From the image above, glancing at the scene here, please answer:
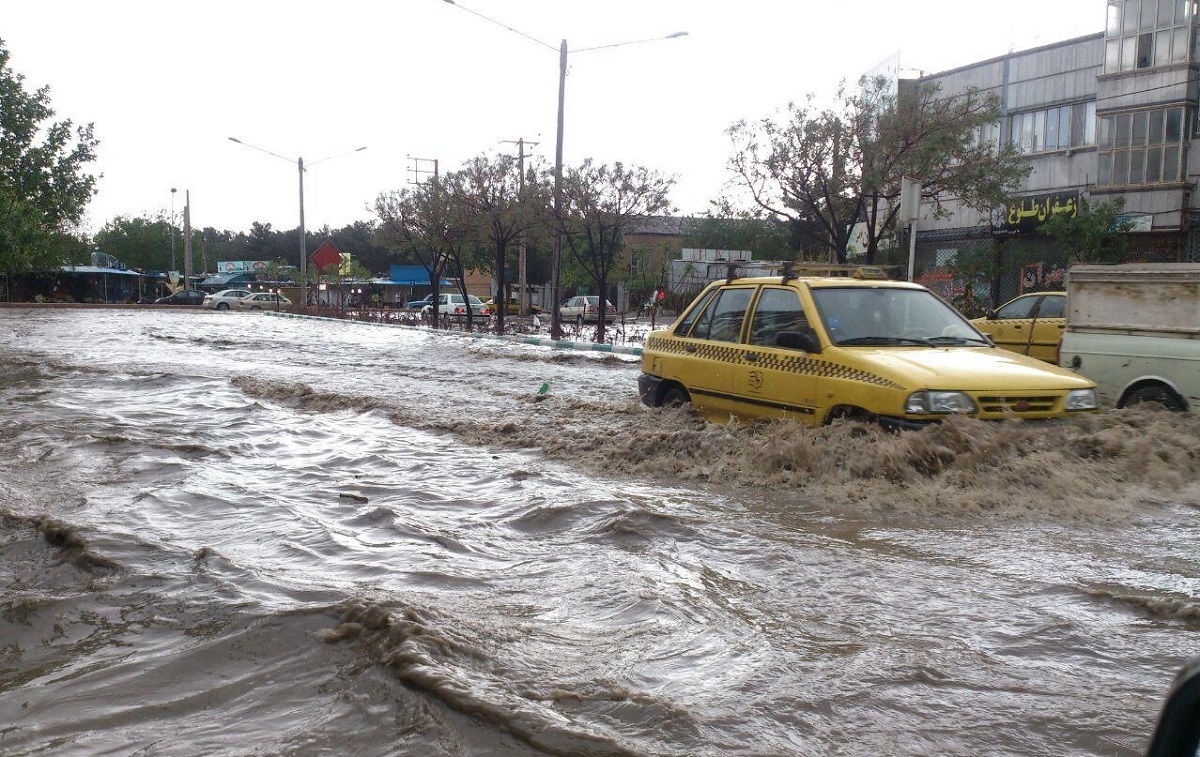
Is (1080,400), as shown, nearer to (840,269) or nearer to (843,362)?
(843,362)

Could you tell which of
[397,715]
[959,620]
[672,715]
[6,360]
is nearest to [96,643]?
[397,715]

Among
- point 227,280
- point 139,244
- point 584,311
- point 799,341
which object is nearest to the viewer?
point 799,341

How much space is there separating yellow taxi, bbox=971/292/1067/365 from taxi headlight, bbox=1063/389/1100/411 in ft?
21.7

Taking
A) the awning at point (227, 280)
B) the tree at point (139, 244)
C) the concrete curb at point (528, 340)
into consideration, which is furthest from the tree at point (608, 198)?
the tree at point (139, 244)

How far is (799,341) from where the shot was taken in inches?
264

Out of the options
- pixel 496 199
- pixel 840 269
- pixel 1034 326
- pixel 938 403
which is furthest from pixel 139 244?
pixel 938 403

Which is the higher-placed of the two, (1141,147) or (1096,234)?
(1141,147)

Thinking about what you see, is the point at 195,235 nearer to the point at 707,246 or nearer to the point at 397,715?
the point at 707,246

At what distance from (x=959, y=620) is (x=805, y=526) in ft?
5.10

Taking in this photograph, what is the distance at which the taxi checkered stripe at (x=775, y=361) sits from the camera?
6258 mm

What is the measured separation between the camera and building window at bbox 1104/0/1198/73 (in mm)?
25672

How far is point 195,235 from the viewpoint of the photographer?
105 metres

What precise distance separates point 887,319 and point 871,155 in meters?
12.0

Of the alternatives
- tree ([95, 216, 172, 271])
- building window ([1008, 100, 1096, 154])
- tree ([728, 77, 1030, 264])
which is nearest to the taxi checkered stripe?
tree ([728, 77, 1030, 264])
